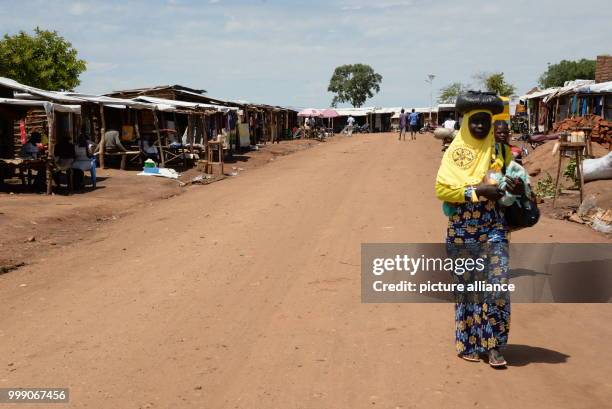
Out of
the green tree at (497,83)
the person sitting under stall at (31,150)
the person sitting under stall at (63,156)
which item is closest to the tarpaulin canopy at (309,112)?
the green tree at (497,83)

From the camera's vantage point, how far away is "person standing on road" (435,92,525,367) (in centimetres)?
459

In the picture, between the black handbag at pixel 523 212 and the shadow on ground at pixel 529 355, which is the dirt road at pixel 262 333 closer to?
the shadow on ground at pixel 529 355

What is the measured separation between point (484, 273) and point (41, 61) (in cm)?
3475

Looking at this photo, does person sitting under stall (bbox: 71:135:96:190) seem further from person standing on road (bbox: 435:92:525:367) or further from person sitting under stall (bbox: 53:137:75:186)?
person standing on road (bbox: 435:92:525:367)

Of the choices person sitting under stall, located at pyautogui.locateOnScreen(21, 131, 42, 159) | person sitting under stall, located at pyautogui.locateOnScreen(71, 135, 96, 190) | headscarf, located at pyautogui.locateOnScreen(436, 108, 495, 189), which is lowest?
person sitting under stall, located at pyautogui.locateOnScreen(71, 135, 96, 190)

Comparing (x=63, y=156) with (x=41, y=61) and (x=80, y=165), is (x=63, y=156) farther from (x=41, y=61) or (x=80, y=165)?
(x=41, y=61)

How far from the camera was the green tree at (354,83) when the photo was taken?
120m

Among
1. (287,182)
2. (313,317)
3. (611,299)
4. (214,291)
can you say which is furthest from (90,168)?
(611,299)

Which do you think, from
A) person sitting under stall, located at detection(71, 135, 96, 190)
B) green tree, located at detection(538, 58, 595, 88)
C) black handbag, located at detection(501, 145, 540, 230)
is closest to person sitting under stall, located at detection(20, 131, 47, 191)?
person sitting under stall, located at detection(71, 135, 96, 190)

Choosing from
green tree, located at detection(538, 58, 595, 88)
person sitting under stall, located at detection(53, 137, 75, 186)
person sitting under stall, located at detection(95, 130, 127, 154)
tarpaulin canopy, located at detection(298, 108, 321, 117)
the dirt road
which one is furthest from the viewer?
green tree, located at detection(538, 58, 595, 88)

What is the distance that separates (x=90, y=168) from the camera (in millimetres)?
16641

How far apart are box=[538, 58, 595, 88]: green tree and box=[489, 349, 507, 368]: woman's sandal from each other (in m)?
74.2

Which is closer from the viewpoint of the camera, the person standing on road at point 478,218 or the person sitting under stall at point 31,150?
the person standing on road at point 478,218

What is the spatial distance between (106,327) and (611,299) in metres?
4.86
